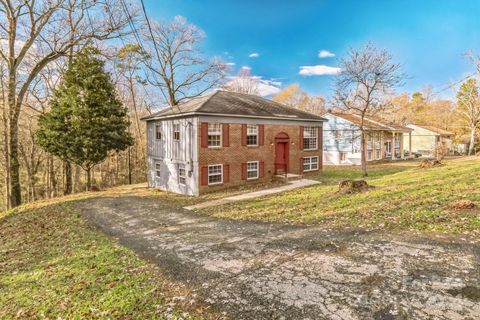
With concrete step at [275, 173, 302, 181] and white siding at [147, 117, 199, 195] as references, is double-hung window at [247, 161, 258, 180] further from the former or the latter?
white siding at [147, 117, 199, 195]

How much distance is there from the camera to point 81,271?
252 inches

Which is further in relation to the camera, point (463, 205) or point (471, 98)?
point (471, 98)

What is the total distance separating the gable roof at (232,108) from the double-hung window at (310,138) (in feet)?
3.01

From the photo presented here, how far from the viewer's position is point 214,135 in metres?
17.3

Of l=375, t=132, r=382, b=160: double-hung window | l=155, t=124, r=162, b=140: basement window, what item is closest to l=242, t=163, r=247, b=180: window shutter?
l=155, t=124, r=162, b=140: basement window

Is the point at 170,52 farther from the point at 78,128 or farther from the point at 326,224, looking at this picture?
the point at 326,224

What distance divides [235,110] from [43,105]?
64.2 feet

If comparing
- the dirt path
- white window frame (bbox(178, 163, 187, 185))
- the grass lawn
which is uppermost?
white window frame (bbox(178, 163, 187, 185))

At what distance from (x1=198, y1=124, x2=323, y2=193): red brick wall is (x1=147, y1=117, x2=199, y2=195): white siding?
57cm

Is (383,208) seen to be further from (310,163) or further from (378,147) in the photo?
(378,147)

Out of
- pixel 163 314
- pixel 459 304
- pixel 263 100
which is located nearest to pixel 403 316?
pixel 459 304

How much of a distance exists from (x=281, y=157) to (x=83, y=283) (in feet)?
Answer: 54.3

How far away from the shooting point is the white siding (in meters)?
16.9

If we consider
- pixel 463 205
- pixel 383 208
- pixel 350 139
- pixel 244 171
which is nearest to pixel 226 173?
pixel 244 171
